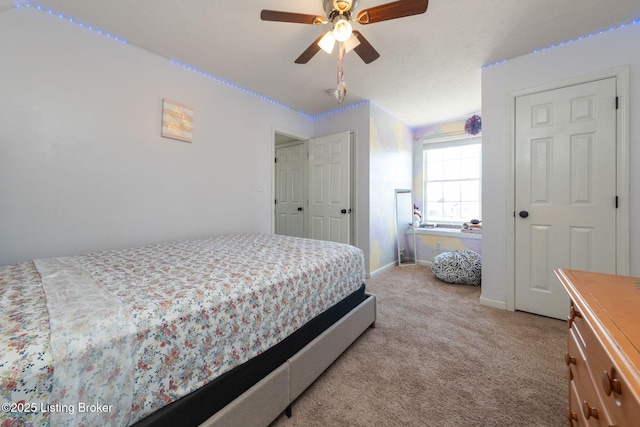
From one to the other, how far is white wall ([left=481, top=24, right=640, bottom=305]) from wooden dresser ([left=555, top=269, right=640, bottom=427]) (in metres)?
1.69

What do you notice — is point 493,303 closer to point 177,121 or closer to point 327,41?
point 327,41

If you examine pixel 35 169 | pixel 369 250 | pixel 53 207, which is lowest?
pixel 369 250

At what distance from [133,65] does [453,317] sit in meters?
3.83

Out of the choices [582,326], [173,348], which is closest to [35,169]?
[173,348]

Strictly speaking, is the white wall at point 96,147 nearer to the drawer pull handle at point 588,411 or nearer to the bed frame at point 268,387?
the bed frame at point 268,387

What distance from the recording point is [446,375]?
160cm

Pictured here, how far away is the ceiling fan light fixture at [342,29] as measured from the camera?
1542 millimetres

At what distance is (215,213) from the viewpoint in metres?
2.88

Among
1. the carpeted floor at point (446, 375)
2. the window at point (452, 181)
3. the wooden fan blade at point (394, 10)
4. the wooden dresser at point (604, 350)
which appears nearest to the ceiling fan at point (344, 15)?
the wooden fan blade at point (394, 10)

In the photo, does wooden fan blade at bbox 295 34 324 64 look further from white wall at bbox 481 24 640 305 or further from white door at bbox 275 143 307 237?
white door at bbox 275 143 307 237

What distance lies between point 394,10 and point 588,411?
2.02 m

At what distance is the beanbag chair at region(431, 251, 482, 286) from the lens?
3.27 m

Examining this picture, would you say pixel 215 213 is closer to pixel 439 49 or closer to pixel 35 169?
pixel 35 169

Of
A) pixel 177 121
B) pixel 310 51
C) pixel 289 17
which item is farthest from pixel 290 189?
pixel 289 17
